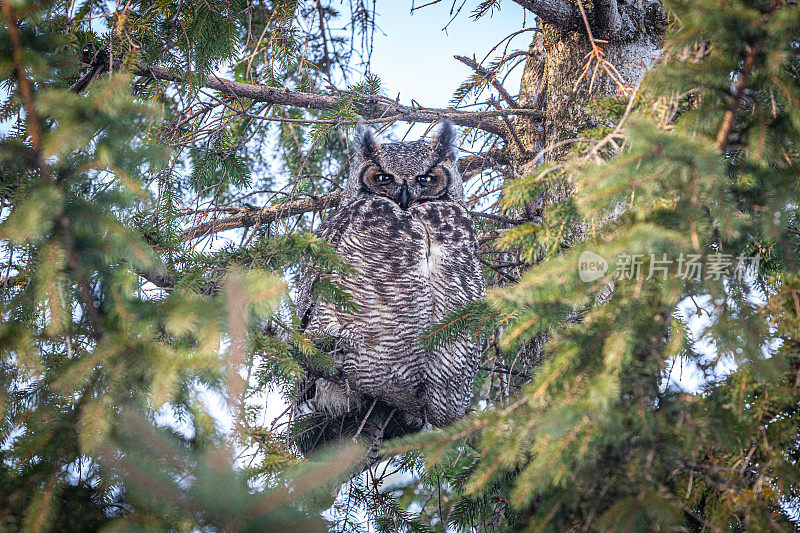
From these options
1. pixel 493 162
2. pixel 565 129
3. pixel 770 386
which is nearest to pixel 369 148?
pixel 493 162

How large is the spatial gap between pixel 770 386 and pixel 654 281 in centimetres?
38

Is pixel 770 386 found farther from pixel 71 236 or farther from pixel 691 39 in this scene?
pixel 71 236

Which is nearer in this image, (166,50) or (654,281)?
(654,281)

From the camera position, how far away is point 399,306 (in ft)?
8.77

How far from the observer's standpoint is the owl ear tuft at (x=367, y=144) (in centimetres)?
320

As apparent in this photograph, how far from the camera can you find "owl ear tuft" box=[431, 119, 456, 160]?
325cm

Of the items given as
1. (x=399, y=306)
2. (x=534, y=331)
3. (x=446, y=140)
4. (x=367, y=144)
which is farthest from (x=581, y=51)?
(x=534, y=331)

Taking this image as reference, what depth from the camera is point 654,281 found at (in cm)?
131

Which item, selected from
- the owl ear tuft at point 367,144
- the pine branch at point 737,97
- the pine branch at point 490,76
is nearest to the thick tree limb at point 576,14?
the pine branch at point 490,76

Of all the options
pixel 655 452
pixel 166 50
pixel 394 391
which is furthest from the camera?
pixel 394 391

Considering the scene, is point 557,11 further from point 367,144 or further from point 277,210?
point 277,210

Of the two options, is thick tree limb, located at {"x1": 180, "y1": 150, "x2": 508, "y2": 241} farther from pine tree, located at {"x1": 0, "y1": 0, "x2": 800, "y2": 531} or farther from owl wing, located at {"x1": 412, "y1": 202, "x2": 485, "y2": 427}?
pine tree, located at {"x1": 0, "y1": 0, "x2": 800, "y2": 531}

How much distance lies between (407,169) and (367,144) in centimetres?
31

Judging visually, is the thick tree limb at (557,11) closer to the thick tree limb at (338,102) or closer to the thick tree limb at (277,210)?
the thick tree limb at (338,102)
